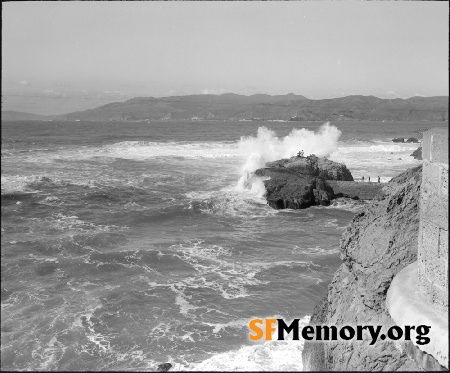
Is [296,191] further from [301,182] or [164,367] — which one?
[164,367]

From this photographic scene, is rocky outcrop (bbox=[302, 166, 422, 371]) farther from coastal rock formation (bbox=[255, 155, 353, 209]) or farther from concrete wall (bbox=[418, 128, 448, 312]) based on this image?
coastal rock formation (bbox=[255, 155, 353, 209])

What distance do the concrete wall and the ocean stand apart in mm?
3892

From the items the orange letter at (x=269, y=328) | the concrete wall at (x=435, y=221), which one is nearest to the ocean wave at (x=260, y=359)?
the orange letter at (x=269, y=328)

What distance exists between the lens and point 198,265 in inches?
667

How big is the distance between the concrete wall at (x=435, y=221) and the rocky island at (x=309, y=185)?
62.6 feet

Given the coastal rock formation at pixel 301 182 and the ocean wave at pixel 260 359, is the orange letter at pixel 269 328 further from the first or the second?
the coastal rock formation at pixel 301 182

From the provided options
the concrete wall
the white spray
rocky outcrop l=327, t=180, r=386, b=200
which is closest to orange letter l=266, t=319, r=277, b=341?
the concrete wall

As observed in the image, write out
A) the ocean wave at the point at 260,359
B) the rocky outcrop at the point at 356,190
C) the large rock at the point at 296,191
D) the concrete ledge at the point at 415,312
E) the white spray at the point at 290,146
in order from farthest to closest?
the white spray at the point at 290,146 < the rocky outcrop at the point at 356,190 < the large rock at the point at 296,191 < the ocean wave at the point at 260,359 < the concrete ledge at the point at 415,312

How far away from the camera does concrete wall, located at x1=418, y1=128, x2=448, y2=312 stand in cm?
634

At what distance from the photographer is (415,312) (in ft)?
21.2

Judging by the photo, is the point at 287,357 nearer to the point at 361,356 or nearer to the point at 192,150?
the point at 361,356

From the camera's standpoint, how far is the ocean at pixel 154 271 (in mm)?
11102

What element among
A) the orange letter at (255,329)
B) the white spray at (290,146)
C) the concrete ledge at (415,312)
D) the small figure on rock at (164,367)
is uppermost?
the white spray at (290,146)

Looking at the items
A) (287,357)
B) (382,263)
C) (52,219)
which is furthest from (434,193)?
(52,219)
